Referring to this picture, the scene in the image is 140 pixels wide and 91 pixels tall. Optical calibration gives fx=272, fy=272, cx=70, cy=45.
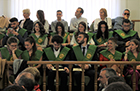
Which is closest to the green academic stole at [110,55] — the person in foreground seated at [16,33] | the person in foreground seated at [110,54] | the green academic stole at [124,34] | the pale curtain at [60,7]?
the person in foreground seated at [110,54]

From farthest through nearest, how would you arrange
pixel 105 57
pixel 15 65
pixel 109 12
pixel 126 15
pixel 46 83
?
pixel 109 12 < pixel 126 15 < pixel 105 57 < pixel 46 83 < pixel 15 65

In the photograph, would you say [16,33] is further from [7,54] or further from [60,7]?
[60,7]

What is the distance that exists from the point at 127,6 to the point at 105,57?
13.2 ft

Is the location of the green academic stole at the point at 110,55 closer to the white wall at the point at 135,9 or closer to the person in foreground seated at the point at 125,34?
the person in foreground seated at the point at 125,34

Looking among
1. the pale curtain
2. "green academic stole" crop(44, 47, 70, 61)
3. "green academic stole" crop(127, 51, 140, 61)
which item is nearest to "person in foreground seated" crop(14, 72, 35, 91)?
"green academic stole" crop(44, 47, 70, 61)

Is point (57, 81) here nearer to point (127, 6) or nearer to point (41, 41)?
point (41, 41)

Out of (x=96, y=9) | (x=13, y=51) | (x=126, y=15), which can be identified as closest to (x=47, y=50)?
(x=13, y=51)

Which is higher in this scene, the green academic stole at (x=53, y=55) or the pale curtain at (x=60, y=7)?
the pale curtain at (x=60, y=7)

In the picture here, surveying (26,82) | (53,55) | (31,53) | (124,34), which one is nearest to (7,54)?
(31,53)

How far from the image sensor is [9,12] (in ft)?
28.1

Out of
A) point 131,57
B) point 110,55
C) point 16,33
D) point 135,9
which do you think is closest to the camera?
point 131,57

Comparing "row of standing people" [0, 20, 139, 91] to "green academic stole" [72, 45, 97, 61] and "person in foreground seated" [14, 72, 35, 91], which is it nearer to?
"green academic stole" [72, 45, 97, 61]

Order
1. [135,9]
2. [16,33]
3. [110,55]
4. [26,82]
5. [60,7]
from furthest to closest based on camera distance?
[60,7], [135,9], [16,33], [110,55], [26,82]

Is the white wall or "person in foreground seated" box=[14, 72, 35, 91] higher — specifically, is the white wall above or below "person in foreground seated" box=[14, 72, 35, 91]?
above
